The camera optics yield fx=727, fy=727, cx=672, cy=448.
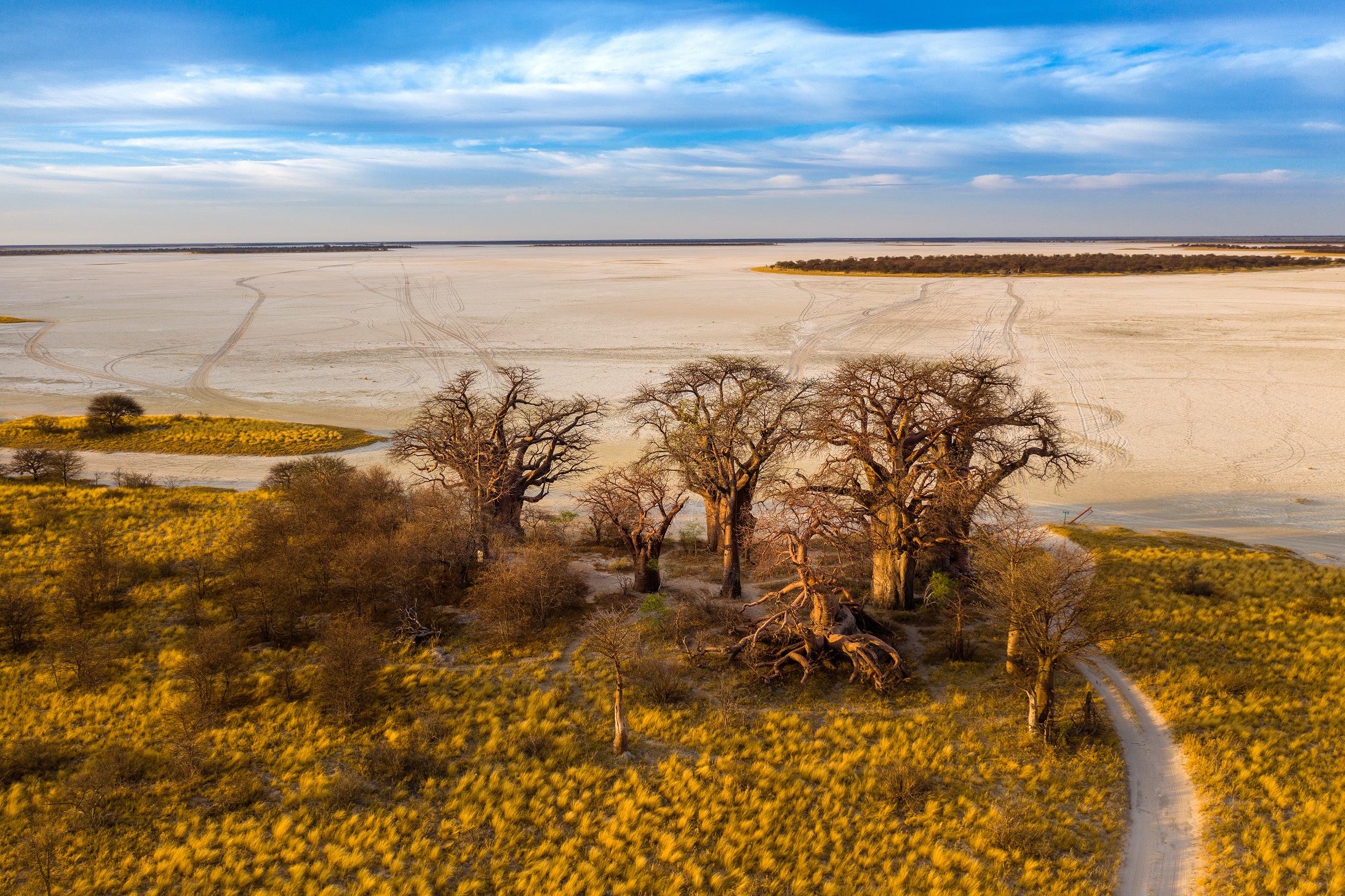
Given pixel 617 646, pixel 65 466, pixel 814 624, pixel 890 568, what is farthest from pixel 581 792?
pixel 65 466

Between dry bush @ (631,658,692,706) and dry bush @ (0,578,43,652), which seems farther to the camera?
dry bush @ (0,578,43,652)

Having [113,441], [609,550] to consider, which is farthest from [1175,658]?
[113,441]

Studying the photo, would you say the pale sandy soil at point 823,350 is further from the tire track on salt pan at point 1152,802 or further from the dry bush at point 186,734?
the dry bush at point 186,734

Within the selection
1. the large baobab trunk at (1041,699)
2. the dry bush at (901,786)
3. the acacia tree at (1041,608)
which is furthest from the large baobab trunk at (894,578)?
the dry bush at (901,786)

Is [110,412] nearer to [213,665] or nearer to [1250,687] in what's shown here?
[213,665]

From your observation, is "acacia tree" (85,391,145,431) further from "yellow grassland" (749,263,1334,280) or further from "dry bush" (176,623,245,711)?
"yellow grassland" (749,263,1334,280)

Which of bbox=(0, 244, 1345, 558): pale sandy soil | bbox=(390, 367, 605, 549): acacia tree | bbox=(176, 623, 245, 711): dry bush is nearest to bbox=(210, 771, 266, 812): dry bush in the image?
bbox=(176, 623, 245, 711): dry bush
